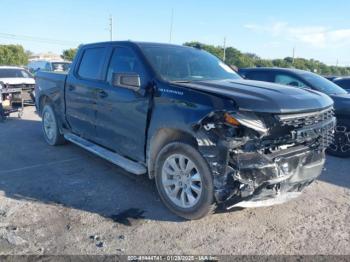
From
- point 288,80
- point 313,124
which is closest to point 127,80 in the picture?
point 313,124

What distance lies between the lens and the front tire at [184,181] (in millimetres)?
3650

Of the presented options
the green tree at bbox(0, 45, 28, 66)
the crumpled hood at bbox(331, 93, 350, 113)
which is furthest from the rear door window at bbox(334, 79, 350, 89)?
the green tree at bbox(0, 45, 28, 66)

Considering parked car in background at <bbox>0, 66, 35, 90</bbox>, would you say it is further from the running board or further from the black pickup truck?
the black pickup truck

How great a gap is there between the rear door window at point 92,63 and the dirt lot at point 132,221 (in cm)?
152

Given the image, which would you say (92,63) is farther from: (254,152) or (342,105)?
(342,105)

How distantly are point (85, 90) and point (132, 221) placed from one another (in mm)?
2477

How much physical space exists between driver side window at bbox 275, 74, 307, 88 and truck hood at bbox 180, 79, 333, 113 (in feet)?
12.8

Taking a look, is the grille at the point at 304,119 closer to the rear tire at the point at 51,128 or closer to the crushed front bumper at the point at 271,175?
the crushed front bumper at the point at 271,175

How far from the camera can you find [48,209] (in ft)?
13.8

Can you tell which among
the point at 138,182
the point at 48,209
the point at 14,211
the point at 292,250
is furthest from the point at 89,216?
the point at 292,250

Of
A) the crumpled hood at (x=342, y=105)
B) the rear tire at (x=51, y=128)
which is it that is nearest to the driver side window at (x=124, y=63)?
the rear tire at (x=51, y=128)

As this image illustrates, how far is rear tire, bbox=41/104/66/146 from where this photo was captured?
22.7 feet

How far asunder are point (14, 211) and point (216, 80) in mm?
2965

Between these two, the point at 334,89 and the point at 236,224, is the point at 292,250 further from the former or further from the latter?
the point at 334,89
